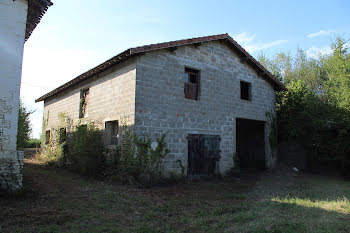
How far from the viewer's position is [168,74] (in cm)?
1004

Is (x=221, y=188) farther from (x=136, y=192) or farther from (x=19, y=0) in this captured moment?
(x=19, y=0)

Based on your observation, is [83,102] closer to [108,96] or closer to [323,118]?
[108,96]

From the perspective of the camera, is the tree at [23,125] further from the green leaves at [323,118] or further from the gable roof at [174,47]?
the green leaves at [323,118]

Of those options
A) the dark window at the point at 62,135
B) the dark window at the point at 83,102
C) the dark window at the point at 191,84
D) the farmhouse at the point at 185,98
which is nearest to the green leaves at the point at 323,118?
the farmhouse at the point at 185,98

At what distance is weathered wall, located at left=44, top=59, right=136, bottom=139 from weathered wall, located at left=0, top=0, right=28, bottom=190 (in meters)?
3.56

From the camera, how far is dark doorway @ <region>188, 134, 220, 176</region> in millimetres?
10430

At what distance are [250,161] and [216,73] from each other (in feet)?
20.2

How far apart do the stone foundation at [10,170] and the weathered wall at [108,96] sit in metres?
3.69

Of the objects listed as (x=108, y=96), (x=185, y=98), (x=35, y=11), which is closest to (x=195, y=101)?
(x=185, y=98)

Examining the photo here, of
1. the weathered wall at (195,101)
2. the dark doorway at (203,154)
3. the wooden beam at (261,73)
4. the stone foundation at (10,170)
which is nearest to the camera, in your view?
the stone foundation at (10,170)

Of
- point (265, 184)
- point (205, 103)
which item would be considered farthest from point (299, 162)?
point (205, 103)

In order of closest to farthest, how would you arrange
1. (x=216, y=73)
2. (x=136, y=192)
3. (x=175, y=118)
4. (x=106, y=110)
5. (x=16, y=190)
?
(x=16, y=190) → (x=136, y=192) → (x=175, y=118) → (x=106, y=110) → (x=216, y=73)

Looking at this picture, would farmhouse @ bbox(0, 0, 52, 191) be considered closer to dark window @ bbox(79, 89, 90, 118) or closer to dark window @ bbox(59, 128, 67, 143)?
dark window @ bbox(79, 89, 90, 118)

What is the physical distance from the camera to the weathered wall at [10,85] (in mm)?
6543
